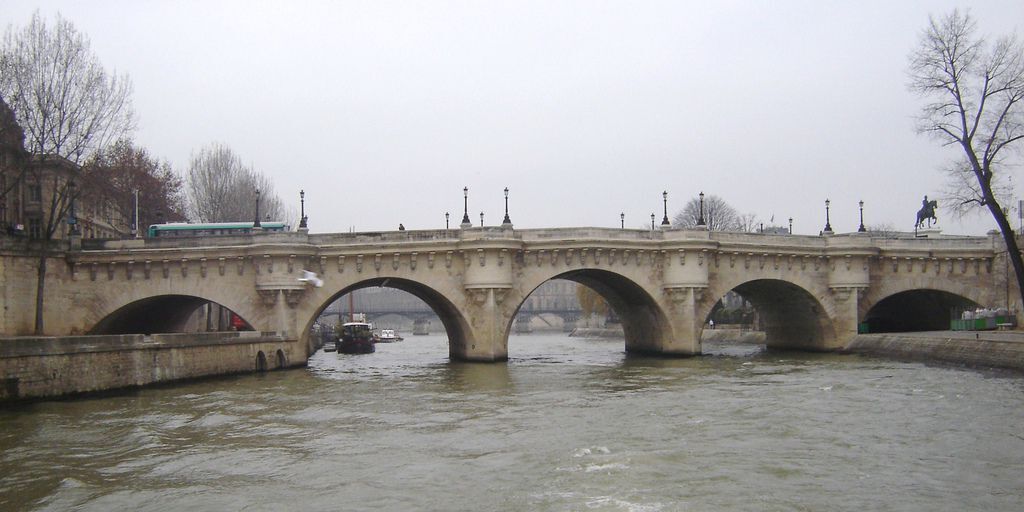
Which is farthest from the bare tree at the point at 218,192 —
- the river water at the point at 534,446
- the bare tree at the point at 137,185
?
the river water at the point at 534,446

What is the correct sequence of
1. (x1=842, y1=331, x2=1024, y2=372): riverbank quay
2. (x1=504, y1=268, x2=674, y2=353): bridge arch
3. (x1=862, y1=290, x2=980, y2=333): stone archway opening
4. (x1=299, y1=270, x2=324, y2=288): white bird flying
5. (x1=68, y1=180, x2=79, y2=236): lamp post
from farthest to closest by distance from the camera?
(x1=862, y1=290, x2=980, y2=333): stone archway opening < (x1=504, y1=268, x2=674, y2=353): bridge arch < (x1=299, y1=270, x2=324, y2=288): white bird flying < (x1=68, y1=180, x2=79, y2=236): lamp post < (x1=842, y1=331, x2=1024, y2=372): riverbank quay

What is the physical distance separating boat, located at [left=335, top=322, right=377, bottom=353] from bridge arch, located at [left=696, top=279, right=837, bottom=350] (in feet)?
90.6

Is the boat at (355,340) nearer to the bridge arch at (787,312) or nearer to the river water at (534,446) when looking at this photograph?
the bridge arch at (787,312)

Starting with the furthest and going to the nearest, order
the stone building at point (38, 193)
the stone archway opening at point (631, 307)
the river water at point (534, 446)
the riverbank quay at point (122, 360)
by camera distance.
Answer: the stone archway opening at point (631, 307) < the stone building at point (38, 193) < the riverbank quay at point (122, 360) < the river water at point (534, 446)

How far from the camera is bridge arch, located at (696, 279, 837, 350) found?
4931cm

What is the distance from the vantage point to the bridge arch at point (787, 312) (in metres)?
49.3

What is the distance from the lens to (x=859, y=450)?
19.5 meters

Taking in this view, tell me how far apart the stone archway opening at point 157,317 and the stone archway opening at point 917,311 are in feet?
135

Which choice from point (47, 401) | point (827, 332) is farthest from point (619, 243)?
point (47, 401)

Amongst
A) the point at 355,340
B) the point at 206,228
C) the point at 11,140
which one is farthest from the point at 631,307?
the point at 11,140

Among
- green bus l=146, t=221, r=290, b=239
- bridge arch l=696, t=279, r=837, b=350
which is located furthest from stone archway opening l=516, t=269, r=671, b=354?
green bus l=146, t=221, r=290, b=239

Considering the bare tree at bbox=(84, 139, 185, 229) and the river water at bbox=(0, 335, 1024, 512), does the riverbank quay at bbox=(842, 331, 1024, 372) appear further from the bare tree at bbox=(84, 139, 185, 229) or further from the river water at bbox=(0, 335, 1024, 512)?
the bare tree at bbox=(84, 139, 185, 229)

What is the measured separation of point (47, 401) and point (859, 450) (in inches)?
926

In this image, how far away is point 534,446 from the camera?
20188 mm
